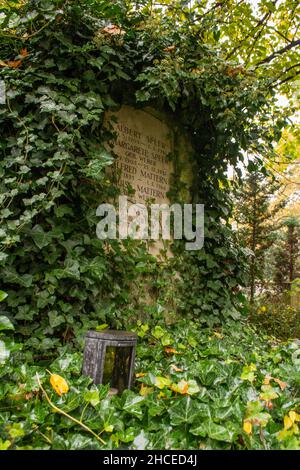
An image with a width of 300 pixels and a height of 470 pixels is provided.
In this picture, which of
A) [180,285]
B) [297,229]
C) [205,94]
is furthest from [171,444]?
[297,229]

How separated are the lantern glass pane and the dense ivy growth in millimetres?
810

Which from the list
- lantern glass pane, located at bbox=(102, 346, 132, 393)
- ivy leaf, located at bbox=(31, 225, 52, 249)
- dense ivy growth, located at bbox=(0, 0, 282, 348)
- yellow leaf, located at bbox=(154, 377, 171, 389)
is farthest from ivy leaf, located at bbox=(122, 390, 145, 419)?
ivy leaf, located at bbox=(31, 225, 52, 249)

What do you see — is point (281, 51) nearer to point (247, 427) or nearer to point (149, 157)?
point (149, 157)

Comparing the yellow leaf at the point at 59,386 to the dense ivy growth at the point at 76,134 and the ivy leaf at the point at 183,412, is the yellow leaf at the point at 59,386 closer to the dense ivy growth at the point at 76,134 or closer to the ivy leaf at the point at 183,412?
the ivy leaf at the point at 183,412

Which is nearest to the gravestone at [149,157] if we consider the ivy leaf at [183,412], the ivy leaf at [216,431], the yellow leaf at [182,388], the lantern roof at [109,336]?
the lantern roof at [109,336]

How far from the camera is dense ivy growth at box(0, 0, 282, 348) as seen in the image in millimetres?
2521

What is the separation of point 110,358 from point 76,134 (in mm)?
1553

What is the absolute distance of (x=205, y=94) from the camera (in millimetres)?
3516

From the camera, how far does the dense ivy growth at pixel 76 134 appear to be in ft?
8.27

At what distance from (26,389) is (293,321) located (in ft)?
17.6

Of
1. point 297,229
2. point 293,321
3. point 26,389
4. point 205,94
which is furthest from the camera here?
point 297,229

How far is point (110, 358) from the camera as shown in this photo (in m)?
1.78

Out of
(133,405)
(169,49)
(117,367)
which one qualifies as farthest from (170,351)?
(169,49)

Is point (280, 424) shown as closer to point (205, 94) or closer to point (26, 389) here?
point (26, 389)
